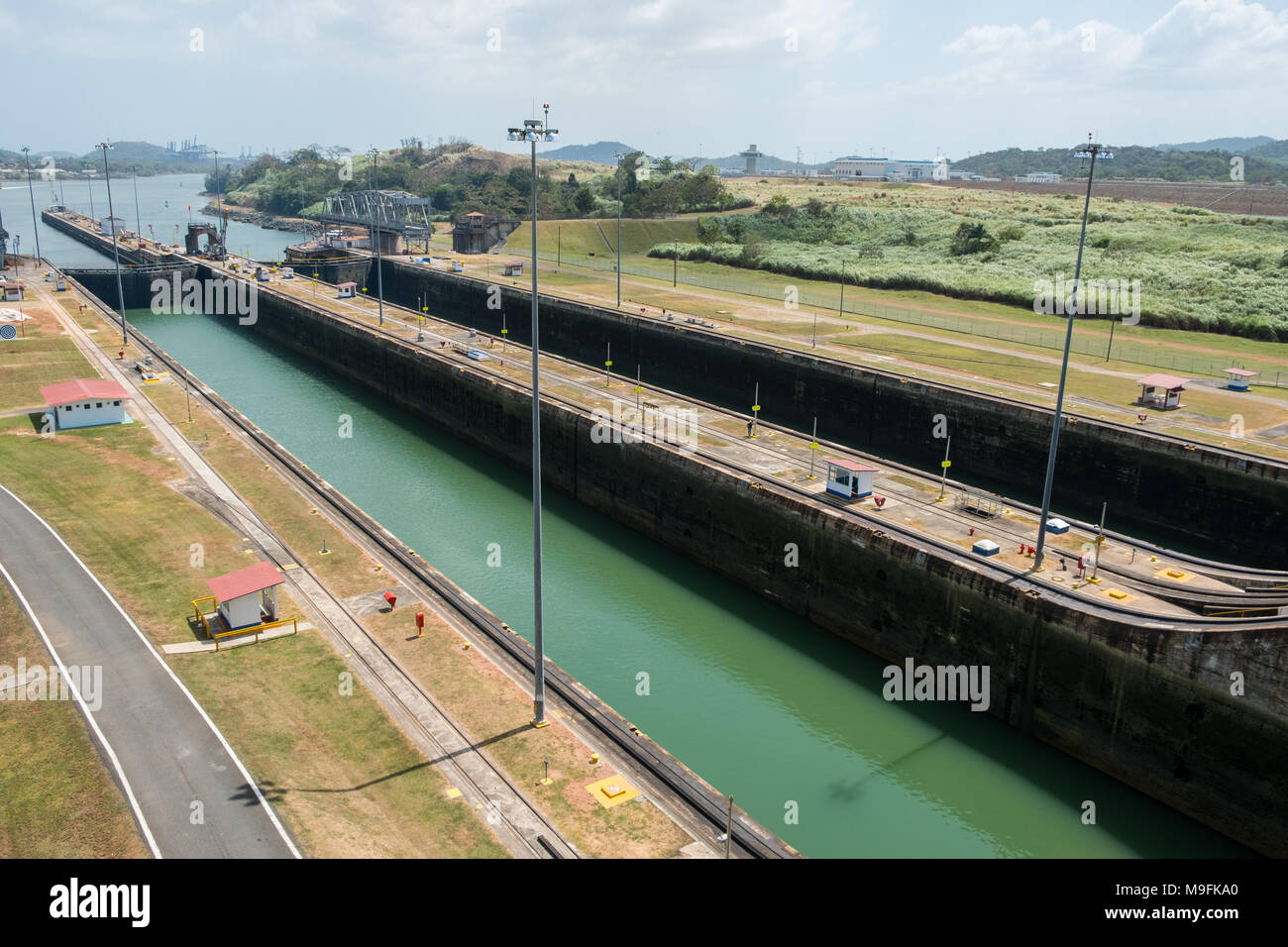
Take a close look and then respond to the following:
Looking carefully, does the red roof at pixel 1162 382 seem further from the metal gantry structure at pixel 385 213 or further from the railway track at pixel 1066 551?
the metal gantry structure at pixel 385 213

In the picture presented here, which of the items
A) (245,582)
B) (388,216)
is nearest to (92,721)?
(245,582)


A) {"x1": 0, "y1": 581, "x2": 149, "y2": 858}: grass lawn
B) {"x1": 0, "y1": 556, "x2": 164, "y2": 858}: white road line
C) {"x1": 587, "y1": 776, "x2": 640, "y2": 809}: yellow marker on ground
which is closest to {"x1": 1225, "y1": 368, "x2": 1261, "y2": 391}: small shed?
{"x1": 587, "y1": 776, "x2": 640, "y2": 809}: yellow marker on ground

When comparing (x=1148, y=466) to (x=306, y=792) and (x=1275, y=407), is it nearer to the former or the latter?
(x=1275, y=407)

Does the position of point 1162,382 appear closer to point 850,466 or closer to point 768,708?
point 850,466

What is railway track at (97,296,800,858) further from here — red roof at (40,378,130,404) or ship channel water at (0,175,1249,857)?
red roof at (40,378,130,404)

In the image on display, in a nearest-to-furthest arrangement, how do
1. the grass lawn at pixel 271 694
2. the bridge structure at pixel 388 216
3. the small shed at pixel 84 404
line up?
1. the grass lawn at pixel 271 694
2. the small shed at pixel 84 404
3. the bridge structure at pixel 388 216

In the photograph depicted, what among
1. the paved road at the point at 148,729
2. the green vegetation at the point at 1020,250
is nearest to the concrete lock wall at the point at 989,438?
the green vegetation at the point at 1020,250
